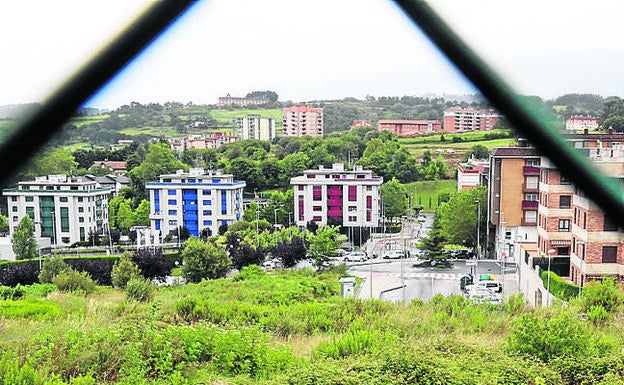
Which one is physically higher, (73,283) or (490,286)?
(73,283)

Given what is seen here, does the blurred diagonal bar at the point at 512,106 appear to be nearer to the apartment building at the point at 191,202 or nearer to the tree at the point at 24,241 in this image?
the tree at the point at 24,241

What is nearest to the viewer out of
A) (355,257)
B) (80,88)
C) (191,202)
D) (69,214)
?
(80,88)

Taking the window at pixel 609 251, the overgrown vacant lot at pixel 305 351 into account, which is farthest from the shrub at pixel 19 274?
the window at pixel 609 251

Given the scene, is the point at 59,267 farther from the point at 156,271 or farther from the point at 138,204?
the point at 138,204

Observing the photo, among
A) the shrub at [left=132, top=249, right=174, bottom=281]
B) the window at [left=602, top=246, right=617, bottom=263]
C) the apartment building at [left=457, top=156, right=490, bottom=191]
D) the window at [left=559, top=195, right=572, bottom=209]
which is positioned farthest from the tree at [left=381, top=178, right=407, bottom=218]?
the window at [left=559, top=195, right=572, bottom=209]

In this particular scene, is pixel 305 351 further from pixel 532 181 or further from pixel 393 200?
pixel 393 200

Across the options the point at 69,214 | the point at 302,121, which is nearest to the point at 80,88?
the point at 69,214
